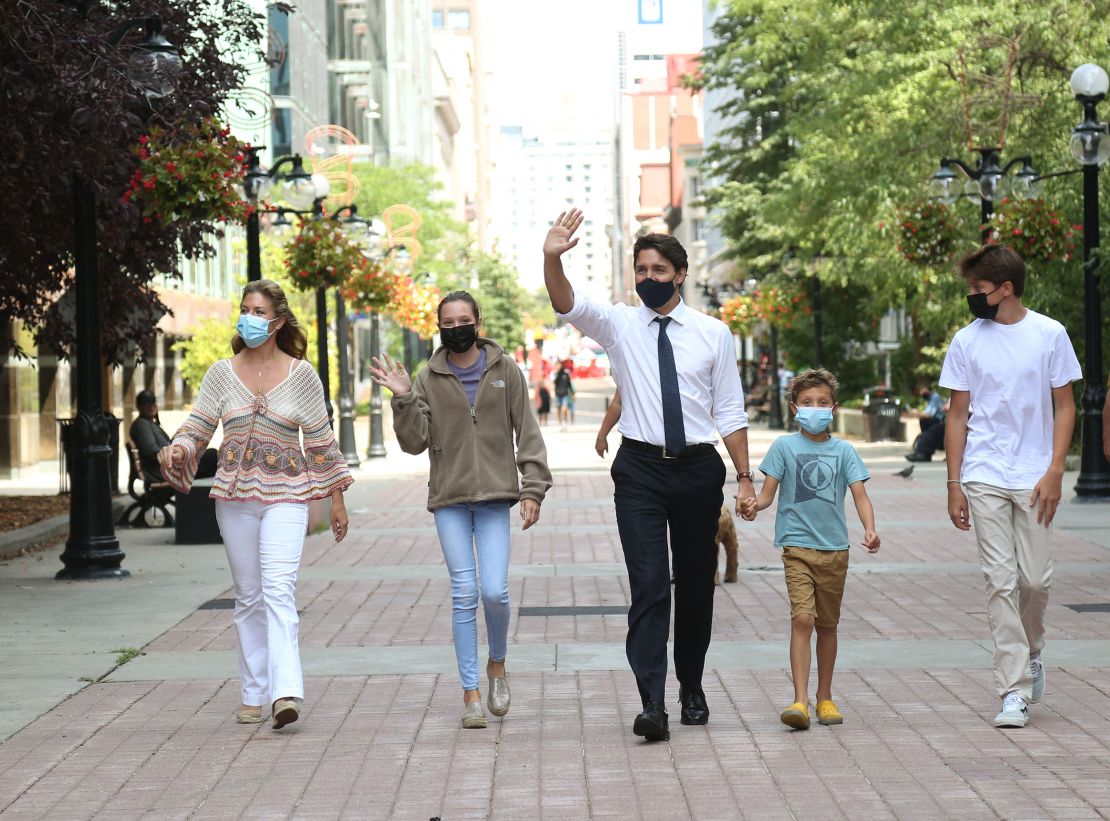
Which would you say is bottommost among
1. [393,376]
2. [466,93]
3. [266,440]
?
[266,440]

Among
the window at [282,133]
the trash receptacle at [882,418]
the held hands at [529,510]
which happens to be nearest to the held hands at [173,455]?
the held hands at [529,510]

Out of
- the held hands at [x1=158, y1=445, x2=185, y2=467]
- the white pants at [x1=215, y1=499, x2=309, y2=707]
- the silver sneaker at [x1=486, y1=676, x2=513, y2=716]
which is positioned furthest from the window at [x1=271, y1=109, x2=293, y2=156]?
the silver sneaker at [x1=486, y1=676, x2=513, y2=716]

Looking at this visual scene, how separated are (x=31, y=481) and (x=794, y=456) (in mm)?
23084

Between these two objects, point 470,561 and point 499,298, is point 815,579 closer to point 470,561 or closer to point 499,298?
point 470,561

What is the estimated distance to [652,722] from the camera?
719cm

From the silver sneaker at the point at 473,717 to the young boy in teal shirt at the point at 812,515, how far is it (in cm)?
124

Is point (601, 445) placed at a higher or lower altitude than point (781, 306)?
lower

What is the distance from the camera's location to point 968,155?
28.3m

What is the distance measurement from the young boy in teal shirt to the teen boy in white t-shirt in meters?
0.46

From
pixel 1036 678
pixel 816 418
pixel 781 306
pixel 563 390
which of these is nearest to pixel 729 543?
pixel 1036 678

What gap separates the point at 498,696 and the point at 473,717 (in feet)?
0.75

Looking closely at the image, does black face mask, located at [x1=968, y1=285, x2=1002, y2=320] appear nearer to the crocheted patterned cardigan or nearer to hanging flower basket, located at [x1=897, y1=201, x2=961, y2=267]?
the crocheted patterned cardigan

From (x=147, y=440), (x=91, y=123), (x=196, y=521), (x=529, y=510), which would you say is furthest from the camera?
(x=147, y=440)

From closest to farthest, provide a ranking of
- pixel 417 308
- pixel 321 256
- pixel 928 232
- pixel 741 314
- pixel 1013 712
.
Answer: pixel 1013 712
pixel 928 232
pixel 321 256
pixel 417 308
pixel 741 314
